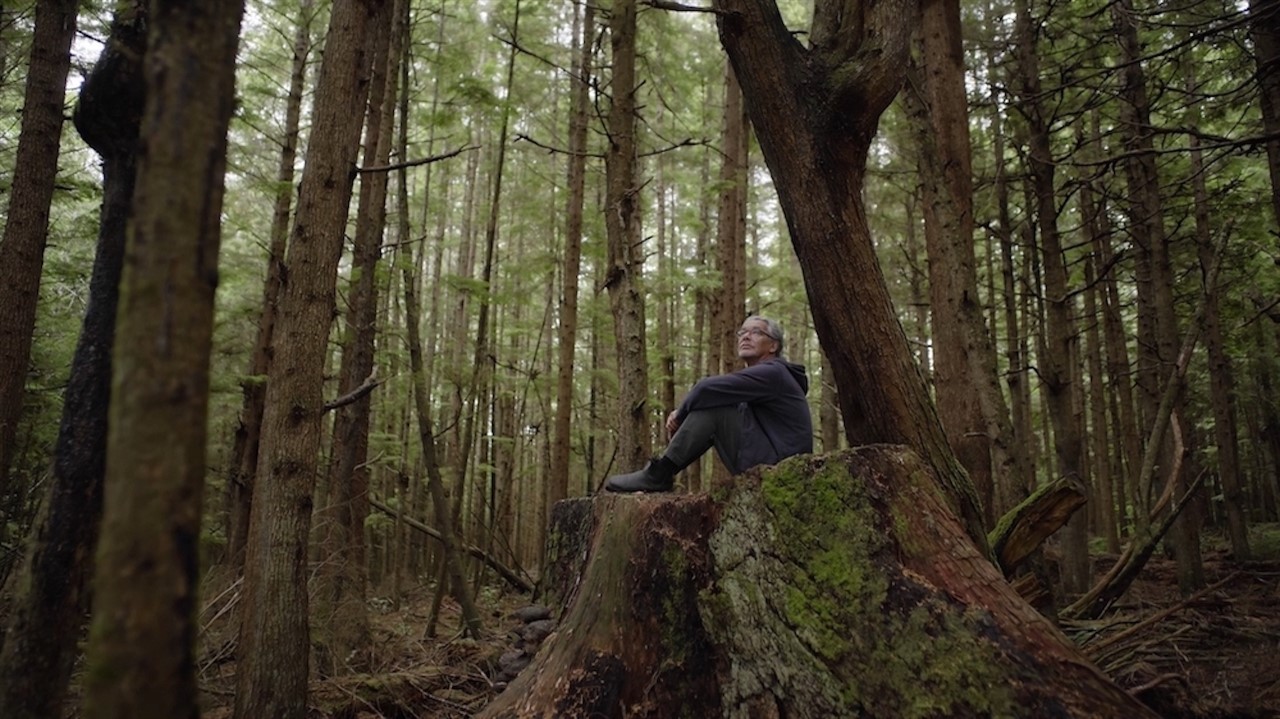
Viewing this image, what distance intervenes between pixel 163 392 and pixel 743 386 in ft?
12.5

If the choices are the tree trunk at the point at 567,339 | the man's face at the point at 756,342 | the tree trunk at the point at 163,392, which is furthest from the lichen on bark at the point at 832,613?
the tree trunk at the point at 567,339

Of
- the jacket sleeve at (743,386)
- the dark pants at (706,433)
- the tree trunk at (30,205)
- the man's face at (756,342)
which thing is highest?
the tree trunk at (30,205)

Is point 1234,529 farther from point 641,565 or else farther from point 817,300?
point 641,565

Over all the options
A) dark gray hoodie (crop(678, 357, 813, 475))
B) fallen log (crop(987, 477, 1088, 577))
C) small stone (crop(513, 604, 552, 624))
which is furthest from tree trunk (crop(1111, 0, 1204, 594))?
small stone (crop(513, 604, 552, 624))

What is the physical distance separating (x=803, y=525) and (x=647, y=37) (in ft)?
34.4

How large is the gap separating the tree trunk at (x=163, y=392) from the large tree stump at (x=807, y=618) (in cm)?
230

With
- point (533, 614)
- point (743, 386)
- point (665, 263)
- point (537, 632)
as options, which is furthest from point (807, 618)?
point (665, 263)

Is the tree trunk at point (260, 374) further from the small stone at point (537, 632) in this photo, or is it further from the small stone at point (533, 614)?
the small stone at point (537, 632)

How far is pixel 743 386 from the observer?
15.3 ft

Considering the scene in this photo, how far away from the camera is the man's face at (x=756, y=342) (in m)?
5.11

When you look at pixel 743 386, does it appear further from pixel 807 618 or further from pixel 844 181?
pixel 807 618

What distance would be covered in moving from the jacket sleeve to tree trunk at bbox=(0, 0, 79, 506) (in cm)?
640

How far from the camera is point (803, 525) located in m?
3.12

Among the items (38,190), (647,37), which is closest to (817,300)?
(38,190)
